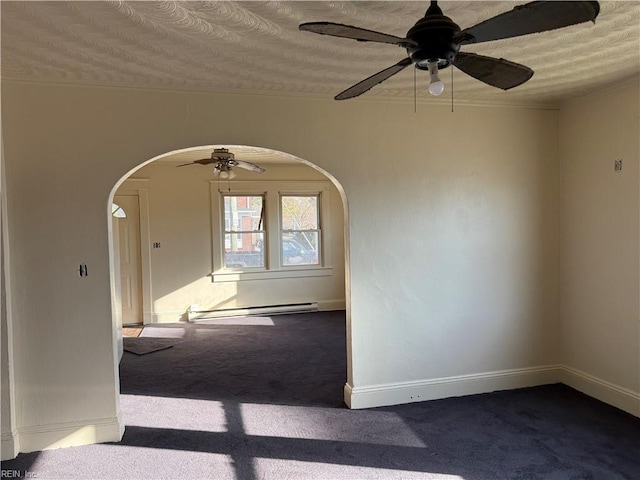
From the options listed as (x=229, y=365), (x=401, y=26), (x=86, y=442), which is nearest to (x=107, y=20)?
(x=401, y=26)

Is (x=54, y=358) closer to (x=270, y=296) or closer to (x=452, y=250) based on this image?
(x=452, y=250)

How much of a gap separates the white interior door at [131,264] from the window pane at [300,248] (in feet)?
7.60

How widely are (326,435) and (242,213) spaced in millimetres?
4866

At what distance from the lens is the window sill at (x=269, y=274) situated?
23.5ft

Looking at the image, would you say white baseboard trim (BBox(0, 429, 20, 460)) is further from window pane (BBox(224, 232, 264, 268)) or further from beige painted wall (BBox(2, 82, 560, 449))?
window pane (BBox(224, 232, 264, 268))

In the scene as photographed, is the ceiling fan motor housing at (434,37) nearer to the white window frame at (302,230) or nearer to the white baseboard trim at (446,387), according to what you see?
the white baseboard trim at (446,387)

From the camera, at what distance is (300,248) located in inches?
302

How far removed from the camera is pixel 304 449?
289cm

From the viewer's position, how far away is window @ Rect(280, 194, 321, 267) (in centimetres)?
755

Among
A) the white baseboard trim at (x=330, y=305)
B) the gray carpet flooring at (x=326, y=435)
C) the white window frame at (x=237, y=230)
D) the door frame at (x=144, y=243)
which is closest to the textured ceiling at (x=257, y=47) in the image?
the gray carpet flooring at (x=326, y=435)

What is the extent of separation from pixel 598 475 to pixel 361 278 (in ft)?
6.27

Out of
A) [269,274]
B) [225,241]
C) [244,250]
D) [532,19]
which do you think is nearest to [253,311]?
[269,274]

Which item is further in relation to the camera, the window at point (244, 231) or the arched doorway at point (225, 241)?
the window at point (244, 231)

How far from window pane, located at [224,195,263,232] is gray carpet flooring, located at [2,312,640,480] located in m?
3.29
